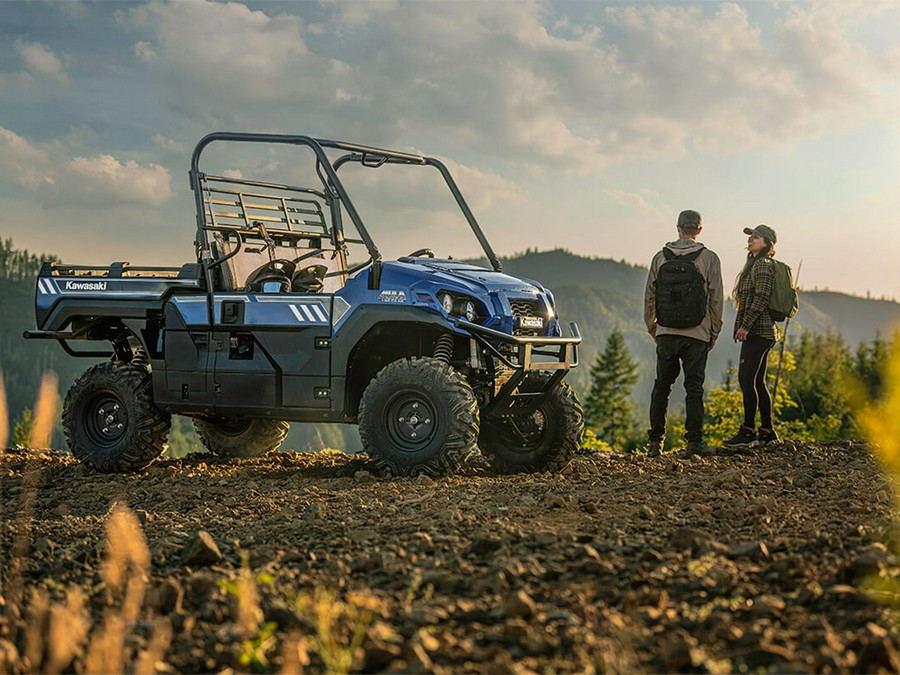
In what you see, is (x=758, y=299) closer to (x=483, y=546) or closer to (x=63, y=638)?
(x=483, y=546)

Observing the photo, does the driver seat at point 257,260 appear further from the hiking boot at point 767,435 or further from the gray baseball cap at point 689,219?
the hiking boot at point 767,435

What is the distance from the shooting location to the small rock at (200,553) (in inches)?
207

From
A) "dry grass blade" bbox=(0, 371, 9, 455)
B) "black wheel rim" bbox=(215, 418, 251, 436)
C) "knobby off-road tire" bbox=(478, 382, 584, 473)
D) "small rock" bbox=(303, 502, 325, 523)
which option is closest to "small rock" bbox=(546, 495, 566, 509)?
"small rock" bbox=(303, 502, 325, 523)

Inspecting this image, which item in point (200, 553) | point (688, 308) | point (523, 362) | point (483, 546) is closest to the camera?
point (483, 546)

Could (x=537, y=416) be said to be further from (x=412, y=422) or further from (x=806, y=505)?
(x=806, y=505)

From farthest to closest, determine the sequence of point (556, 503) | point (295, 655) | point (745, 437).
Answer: point (745, 437) → point (556, 503) → point (295, 655)

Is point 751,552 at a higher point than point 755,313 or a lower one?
lower

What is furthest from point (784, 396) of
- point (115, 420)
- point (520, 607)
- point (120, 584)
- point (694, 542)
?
point (520, 607)

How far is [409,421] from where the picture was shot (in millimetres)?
9109

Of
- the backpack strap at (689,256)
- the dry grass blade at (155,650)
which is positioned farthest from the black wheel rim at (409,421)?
the dry grass blade at (155,650)

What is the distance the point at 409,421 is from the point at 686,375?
3185mm

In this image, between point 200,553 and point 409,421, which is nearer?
point 200,553

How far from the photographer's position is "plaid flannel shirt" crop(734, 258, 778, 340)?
438 inches

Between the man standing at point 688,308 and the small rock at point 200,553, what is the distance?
608cm
